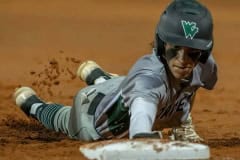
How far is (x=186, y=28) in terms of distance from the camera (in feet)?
12.8

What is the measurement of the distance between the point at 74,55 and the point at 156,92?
5953 millimetres

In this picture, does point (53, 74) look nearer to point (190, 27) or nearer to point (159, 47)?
point (159, 47)

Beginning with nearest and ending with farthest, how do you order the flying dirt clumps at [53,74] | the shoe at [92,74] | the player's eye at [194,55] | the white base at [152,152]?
the white base at [152,152] → the player's eye at [194,55] → the shoe at [92,74] → the flying dirt clumps at [53,74]

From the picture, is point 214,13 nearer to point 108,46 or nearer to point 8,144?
point 108,46

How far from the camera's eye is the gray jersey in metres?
3.83

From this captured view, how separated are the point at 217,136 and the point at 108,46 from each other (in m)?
4.34

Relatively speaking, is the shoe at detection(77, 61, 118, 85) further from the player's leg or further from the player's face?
the player's face

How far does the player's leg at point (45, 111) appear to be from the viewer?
5.53 metres

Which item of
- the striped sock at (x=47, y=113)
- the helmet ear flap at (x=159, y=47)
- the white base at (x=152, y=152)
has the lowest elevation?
the striped sock at (x=47, y=113)

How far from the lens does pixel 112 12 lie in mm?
12281

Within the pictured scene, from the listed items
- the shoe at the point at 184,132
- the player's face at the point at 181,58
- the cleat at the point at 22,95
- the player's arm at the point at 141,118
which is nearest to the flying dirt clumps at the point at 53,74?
the cleat at the point at 22,95

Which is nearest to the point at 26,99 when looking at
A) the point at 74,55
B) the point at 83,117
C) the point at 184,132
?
the point at 83,117

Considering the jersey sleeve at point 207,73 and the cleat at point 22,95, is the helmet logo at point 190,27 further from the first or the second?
the cleat at point 22,95

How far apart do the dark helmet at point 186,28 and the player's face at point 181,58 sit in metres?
0.03
